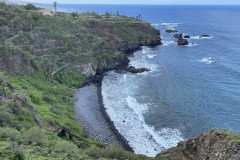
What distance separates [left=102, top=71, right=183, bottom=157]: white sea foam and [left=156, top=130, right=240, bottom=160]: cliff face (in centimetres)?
917

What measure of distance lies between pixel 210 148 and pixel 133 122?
92.1ft

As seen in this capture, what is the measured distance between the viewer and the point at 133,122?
2111 inches

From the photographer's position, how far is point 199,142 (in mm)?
30188

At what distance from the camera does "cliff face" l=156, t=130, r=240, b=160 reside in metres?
22.8

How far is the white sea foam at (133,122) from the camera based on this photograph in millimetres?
45719

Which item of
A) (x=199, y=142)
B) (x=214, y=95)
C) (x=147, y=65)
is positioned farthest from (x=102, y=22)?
(x=199, y=142)

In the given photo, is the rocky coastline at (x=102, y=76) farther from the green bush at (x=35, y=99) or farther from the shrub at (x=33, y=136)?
the shrub at (x=33, y=136)

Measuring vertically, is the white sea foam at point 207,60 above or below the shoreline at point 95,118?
above

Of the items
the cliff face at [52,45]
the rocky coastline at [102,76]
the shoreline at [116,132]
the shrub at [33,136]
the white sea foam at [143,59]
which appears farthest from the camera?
the white sea foam at [143,59]

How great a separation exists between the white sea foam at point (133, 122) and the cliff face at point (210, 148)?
9174 mm

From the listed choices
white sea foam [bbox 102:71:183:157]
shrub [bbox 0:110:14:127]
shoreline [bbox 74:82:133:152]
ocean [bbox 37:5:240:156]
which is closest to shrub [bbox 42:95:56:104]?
shoreline [bbox 74:82:133:152]

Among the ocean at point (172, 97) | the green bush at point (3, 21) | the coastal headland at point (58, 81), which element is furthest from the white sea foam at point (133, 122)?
the green bush at point (3, 21)

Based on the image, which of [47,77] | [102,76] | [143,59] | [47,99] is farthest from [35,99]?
[143,59]

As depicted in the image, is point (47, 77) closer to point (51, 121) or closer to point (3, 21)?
point (51, 121)
